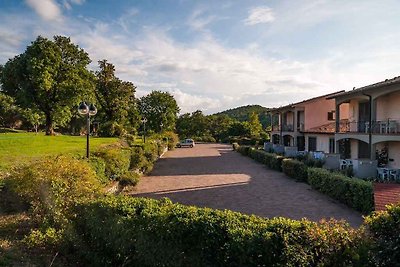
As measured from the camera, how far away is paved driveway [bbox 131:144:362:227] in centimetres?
1309

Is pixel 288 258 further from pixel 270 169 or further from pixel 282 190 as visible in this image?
pixel 270 169

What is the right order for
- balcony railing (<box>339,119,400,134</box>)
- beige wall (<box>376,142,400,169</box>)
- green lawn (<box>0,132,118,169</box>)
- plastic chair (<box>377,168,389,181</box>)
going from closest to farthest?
green lawn (<box>0,132,118,169</box>), plastic chair (<box>377,168,389,181</box>), balcony railing (<box>339,119,400,134</box>), beige wall (<box>376,142,400,169</box>)

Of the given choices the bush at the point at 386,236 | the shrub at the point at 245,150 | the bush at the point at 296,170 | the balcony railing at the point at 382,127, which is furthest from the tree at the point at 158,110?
the bush at the point at 386,236

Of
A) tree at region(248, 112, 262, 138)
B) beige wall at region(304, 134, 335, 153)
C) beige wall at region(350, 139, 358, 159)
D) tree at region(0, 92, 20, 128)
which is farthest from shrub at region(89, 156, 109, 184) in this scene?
tree at region(248, 112, 262, 138)

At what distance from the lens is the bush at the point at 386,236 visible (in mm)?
5125

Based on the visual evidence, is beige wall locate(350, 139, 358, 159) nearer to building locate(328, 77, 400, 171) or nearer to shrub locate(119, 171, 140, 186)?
building locate(328, 77, 400, 171)

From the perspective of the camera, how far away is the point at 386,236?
5.40 meters

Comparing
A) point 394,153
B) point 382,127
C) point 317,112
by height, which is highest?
point 317,112

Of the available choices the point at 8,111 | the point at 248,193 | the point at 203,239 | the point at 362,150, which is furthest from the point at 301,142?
the point at 8,111

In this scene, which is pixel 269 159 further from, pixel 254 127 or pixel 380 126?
pixel 254 127

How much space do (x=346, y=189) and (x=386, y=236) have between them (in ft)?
30.1

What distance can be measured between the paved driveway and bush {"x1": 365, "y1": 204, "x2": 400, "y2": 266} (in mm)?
6418

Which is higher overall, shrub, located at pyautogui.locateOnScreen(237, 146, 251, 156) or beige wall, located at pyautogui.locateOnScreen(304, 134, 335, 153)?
A: beige wall, located at pyautogui.locateOnScreen(304, 134, 335, 153)

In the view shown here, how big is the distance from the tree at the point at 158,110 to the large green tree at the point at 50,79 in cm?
3615
